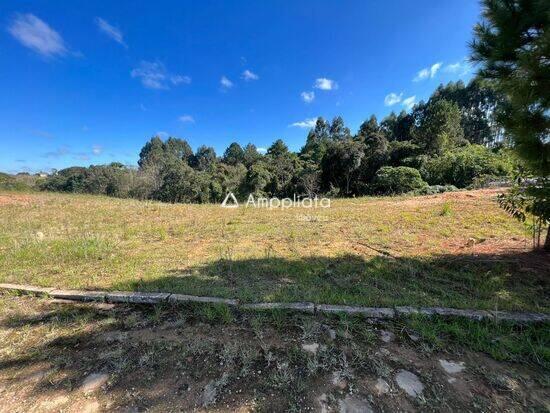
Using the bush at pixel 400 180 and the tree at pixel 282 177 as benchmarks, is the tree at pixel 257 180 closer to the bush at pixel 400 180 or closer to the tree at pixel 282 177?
the tree at pixel 282 177

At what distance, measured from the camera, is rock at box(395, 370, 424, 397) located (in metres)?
1.55

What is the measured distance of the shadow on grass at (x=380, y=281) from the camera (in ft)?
8.48

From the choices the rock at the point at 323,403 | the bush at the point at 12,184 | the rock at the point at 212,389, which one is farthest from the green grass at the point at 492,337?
the bush at the point at 12,184

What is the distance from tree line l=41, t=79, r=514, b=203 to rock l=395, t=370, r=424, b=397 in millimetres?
12641

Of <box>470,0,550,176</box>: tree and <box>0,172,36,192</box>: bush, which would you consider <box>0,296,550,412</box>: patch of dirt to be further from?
<box>0,172,36,192</box>: bush

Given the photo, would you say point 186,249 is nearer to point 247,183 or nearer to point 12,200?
point 12,200

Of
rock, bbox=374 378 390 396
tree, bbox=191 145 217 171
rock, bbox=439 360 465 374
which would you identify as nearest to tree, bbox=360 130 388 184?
rock, bbox=439 360 465 374

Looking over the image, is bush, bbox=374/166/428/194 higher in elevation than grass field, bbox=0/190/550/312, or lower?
higher

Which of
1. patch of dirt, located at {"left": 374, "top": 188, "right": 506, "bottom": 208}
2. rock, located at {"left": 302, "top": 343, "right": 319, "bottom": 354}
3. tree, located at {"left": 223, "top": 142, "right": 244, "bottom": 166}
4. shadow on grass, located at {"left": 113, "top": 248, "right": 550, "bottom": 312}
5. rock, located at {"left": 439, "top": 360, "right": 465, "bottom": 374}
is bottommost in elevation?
rock, located at {"left": 439, "top": 360, "right": 465, "bottom": 374}

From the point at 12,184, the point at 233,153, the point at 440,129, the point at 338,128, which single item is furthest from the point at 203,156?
the point at 440,129

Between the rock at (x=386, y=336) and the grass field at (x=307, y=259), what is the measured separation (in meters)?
0.35

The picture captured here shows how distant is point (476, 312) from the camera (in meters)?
2.26

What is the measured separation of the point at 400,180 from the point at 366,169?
Result: 5.37m

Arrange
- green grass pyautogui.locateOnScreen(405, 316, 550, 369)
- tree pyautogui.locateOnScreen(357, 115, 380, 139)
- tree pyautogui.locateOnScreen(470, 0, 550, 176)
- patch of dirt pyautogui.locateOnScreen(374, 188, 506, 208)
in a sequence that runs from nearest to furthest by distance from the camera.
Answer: green grass pyautogui.locateOnScreen(405, 316, 550, 369) → tree pyautogui.locateOnScreen(470, 0, 550, 176) → patch of dirt pyautogui.locateOnScreen(374, 188, 506, 208) → tree pyautogui.locateOnScreen(357, 115, 380, 139)
